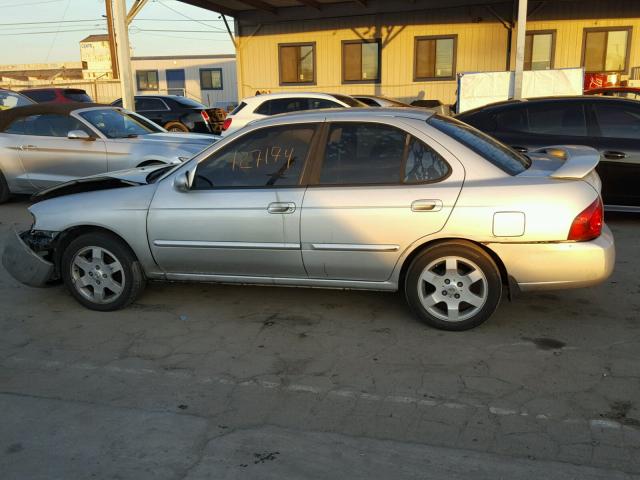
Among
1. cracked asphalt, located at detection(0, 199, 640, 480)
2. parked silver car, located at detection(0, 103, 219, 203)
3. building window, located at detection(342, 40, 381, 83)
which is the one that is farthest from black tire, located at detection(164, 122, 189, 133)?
cracked asphalt, located at detection(0, 199, 640, 480)

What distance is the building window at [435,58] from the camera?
18516 millimetres

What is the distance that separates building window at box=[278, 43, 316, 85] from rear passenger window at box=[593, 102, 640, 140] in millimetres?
14062

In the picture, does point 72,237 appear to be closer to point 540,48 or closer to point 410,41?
point 410,41

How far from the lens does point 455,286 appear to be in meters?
4.05

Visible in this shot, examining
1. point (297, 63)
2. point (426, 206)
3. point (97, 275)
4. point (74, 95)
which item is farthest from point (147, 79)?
point (426, 206)

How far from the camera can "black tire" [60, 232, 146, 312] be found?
4637 mm

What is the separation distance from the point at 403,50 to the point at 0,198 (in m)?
13.7

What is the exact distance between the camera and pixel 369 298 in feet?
16.1

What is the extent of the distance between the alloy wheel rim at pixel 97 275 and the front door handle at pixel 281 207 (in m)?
1.38

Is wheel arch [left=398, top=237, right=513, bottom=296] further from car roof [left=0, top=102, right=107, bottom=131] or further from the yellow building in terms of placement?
the yellow building

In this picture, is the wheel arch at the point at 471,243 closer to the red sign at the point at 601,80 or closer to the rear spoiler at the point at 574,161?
the rear spoiler at the point at 574,161

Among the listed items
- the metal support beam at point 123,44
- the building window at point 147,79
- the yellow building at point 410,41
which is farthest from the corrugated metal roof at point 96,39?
the metal support beam at point 123,44

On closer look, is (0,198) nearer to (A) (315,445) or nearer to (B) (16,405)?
(B) (16,405)

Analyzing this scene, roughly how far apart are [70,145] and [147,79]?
30.4 metres
